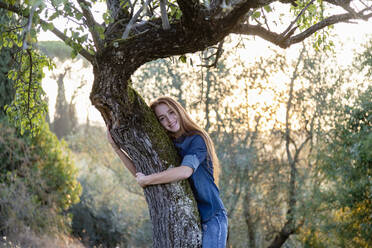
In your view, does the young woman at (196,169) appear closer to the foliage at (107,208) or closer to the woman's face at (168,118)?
the woman's face at (168,118)

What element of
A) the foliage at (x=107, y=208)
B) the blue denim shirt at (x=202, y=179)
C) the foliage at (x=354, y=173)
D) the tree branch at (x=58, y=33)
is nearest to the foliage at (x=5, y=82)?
the foliage at (x=107, y=208)

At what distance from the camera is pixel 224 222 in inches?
144

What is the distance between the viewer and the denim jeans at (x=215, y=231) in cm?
354

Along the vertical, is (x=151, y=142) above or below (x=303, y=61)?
below

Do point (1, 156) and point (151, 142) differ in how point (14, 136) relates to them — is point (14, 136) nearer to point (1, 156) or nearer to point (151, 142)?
point (1, 156)

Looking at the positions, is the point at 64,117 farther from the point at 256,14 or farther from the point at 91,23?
the point at 256,14

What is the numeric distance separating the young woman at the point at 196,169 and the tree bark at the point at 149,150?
0.10 meters

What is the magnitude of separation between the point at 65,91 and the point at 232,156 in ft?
72.1

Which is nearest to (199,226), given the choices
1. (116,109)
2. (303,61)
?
(116,109)

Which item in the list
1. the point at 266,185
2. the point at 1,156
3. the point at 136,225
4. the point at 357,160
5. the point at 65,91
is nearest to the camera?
the point at 357,160

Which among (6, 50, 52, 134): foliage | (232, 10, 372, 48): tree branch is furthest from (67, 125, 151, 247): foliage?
(232, 10, 372, 48): tree branch

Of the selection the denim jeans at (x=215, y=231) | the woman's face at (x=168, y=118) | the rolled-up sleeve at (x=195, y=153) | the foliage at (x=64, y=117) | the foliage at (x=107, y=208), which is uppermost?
the foliage at (x=64, y=117)

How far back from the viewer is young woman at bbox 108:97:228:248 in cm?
349

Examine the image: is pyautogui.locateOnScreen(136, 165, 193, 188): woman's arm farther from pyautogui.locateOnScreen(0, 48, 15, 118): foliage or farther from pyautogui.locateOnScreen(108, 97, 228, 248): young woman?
pyautogui.locateOnScreen(0, 48, 15, 118): foliage
